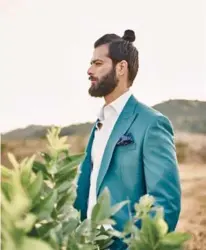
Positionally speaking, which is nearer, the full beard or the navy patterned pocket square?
the navy patterned pocket square

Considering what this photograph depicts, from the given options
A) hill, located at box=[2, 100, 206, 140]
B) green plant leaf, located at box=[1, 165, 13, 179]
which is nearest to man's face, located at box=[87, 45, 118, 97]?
hill, located at box=[2, 100, 206, 140]

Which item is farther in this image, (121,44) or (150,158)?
(121,44)

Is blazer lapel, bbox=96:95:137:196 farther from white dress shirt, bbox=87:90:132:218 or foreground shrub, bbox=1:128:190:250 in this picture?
foreground shrub, bbox=1:128:190:250

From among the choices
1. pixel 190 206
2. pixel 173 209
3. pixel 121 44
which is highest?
pixel 121 44

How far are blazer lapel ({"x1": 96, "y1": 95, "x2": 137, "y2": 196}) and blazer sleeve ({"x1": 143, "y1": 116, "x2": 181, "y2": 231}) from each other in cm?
6

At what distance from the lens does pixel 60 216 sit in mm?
402

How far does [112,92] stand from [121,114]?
0.15 meters

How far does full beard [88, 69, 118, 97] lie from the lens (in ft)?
5.48

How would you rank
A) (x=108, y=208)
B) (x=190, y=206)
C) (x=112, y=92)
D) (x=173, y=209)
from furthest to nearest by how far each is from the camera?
(x=190, y=206) < (x=112, y=92) < (x=173, y=209) < (x=108, y=208)

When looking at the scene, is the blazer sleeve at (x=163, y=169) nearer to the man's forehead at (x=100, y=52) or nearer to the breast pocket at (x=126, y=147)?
the breast pocket at (x=126, y=147)

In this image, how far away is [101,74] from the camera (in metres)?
1.70

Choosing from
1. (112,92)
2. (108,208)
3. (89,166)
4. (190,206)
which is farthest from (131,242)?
(190,206)

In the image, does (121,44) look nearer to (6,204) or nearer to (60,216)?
(60,216)

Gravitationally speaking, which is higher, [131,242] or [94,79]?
[131,242]
